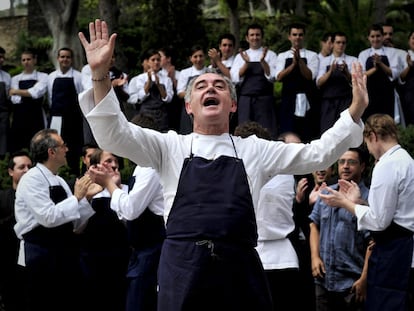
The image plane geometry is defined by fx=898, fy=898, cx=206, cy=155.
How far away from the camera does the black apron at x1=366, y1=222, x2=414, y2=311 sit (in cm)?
662

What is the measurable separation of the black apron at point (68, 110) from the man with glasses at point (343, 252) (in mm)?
5487

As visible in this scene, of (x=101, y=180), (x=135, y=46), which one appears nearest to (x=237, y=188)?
(x=101, y=180)

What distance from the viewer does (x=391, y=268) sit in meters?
6.68

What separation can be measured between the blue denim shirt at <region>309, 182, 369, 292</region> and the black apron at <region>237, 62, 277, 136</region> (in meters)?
4.77

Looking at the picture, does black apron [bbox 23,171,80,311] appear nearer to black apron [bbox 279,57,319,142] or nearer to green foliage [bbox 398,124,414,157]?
green foliage [bbox 398,124,414,157]

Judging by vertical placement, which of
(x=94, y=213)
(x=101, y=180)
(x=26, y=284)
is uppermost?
(x=101, y=180)

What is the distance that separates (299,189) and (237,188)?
126 inches

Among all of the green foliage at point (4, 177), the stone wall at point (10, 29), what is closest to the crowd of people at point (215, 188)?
the green foliage at point (4, 177)

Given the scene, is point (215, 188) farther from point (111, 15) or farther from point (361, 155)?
point (111, 15)

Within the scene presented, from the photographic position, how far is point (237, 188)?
4.46m

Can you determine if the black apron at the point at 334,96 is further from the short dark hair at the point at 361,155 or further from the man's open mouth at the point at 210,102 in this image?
the man's open mouth at the point at 210,102

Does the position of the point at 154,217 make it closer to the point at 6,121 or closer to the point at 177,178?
the point at 177,178

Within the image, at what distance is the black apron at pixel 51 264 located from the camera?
7.54m

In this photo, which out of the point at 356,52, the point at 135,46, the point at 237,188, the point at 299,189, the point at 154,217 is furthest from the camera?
the point at 135,46
